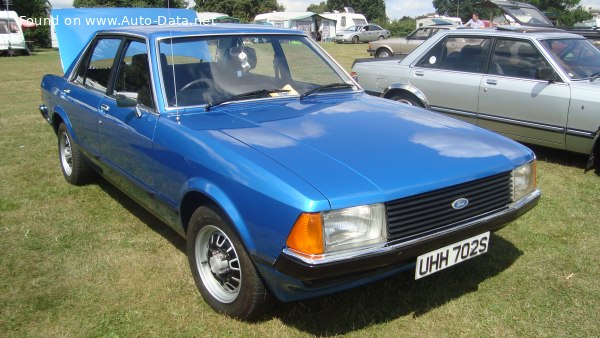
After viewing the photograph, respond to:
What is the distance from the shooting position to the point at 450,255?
2.55 m

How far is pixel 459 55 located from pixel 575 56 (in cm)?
129

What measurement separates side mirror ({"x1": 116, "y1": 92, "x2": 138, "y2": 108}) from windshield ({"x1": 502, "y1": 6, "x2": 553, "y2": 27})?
9417 mm

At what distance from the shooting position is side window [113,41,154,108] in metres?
3.32

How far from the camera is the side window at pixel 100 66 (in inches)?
157

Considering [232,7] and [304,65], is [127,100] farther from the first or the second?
[232,7]

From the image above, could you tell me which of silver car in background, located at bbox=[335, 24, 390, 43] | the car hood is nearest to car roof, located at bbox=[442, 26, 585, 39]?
the car hood

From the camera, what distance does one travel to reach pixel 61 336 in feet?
8.76

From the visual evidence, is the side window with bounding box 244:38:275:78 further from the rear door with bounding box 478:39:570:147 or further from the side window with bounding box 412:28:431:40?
the side window with bounding box 412:28:431:40

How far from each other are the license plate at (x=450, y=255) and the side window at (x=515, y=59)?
368 centimetres

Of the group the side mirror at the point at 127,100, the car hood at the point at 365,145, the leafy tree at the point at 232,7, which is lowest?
the car hood at the point at 365,145

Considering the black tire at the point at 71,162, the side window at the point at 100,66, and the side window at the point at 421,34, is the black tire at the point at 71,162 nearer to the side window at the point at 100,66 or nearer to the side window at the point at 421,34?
the side window at the point at 100,66

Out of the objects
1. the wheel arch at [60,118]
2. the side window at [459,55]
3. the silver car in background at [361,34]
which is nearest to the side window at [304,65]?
the wheel arch at [60,118]

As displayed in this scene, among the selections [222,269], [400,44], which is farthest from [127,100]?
[400,44]

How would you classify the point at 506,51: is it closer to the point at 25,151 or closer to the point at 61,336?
the point at 61,336
